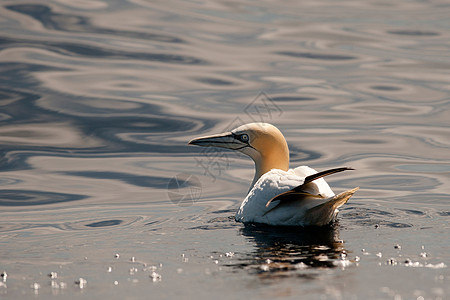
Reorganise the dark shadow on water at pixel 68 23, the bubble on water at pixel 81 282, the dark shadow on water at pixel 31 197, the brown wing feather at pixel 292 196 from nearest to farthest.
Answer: the bubble on water at pixel 81 282
the brown wing feather at pixel 292 196
the dark shadow on water at pixel 31 197
the dark shadow on water at pixel 68 23

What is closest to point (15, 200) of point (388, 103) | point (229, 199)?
point (229, 199)

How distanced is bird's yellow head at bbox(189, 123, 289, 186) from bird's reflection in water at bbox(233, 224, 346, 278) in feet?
5.19

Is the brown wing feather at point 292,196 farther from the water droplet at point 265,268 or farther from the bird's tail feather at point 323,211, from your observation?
the water droplet at point 265,268

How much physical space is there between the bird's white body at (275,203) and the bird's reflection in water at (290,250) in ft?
0.35

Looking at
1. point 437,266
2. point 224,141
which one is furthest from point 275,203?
point 437,266

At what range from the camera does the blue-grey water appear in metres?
7.42

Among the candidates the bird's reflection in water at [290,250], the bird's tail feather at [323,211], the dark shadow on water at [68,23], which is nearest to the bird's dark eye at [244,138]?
the bird's reflection in water at [290,250]

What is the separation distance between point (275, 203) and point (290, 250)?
1455 millimetres

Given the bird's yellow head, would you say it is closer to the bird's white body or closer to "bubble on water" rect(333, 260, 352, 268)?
the bird's white body

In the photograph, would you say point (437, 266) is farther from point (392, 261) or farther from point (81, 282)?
point (81, 282)

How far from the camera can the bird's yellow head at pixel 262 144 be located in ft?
36.8

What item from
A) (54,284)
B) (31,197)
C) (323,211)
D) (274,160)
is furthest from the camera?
(31,197)

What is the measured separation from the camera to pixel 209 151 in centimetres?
1591

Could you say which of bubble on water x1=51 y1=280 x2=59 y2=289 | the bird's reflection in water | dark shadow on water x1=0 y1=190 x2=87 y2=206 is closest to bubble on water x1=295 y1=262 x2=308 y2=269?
the bird's reflection in water
